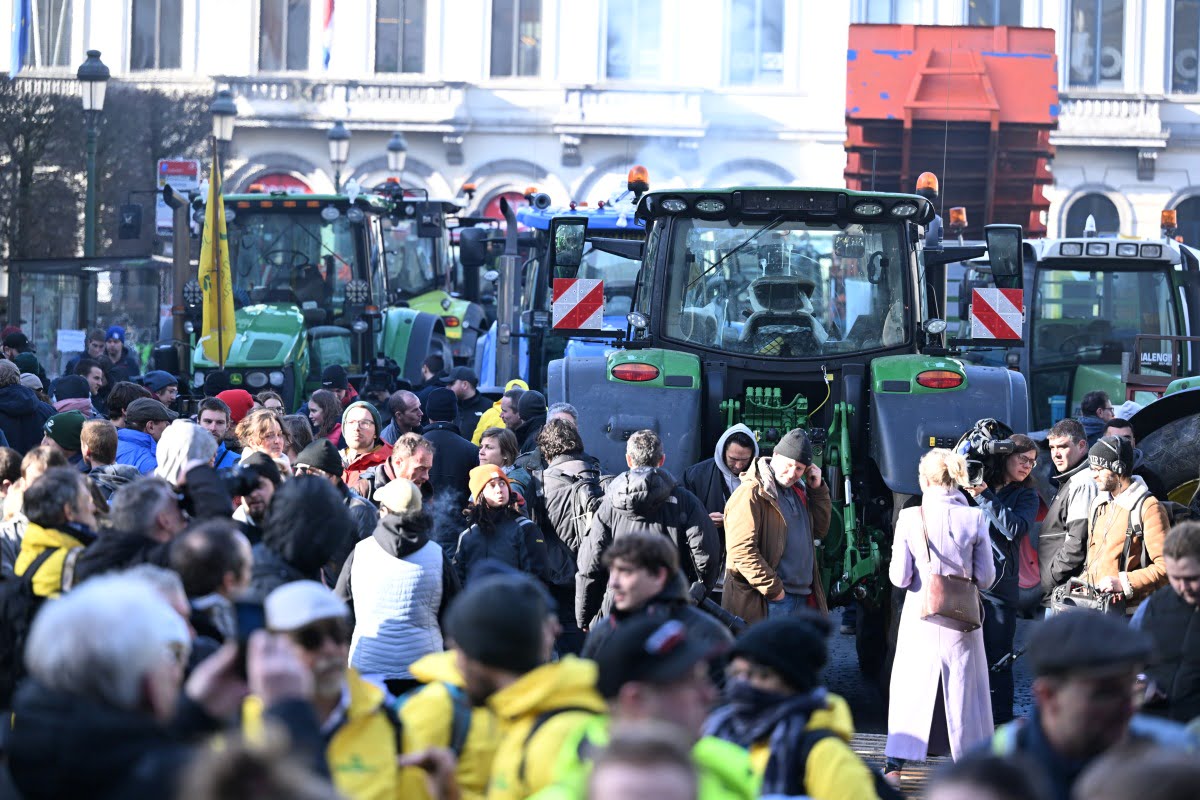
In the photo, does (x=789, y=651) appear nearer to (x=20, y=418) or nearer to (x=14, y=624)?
(x=14, y=624)

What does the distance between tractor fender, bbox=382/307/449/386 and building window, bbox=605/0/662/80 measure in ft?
78.1

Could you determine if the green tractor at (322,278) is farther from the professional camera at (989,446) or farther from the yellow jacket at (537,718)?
the yellow jacket at (537,718)

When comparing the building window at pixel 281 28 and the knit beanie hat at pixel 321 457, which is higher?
the building window at pixel 281 28

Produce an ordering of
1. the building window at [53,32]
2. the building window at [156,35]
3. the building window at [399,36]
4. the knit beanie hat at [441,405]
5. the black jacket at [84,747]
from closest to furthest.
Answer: the black jacket at [84,747] < the knit beanie hat at [441,405] < the building window at [53,32] < the building window at [399,36] < the building window at [156,35]

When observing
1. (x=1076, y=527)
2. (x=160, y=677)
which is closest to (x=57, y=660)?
(x=160, y=677)

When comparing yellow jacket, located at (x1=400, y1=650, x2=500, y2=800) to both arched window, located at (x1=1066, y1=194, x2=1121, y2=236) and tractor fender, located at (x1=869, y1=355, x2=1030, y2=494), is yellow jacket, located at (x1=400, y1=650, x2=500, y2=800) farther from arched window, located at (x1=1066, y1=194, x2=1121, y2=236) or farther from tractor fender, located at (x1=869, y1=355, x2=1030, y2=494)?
arched window, located at (x1=1066, y1=194, x2=1121, y2=236)

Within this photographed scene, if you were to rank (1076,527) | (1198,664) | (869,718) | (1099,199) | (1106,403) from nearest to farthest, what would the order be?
(1198,664) < (1076,527) < (869,718) < (1106,403) < (1099,199)

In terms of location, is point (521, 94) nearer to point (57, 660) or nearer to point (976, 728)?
point (976, 728)

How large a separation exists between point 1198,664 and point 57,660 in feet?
11.5

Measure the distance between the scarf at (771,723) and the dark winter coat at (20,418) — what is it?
700cm

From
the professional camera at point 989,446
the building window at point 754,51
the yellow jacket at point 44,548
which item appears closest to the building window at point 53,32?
the building window at point 754,51

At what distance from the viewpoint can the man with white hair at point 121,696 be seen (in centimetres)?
344

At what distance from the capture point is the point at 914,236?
34.7ft

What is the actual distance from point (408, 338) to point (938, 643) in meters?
12.2
